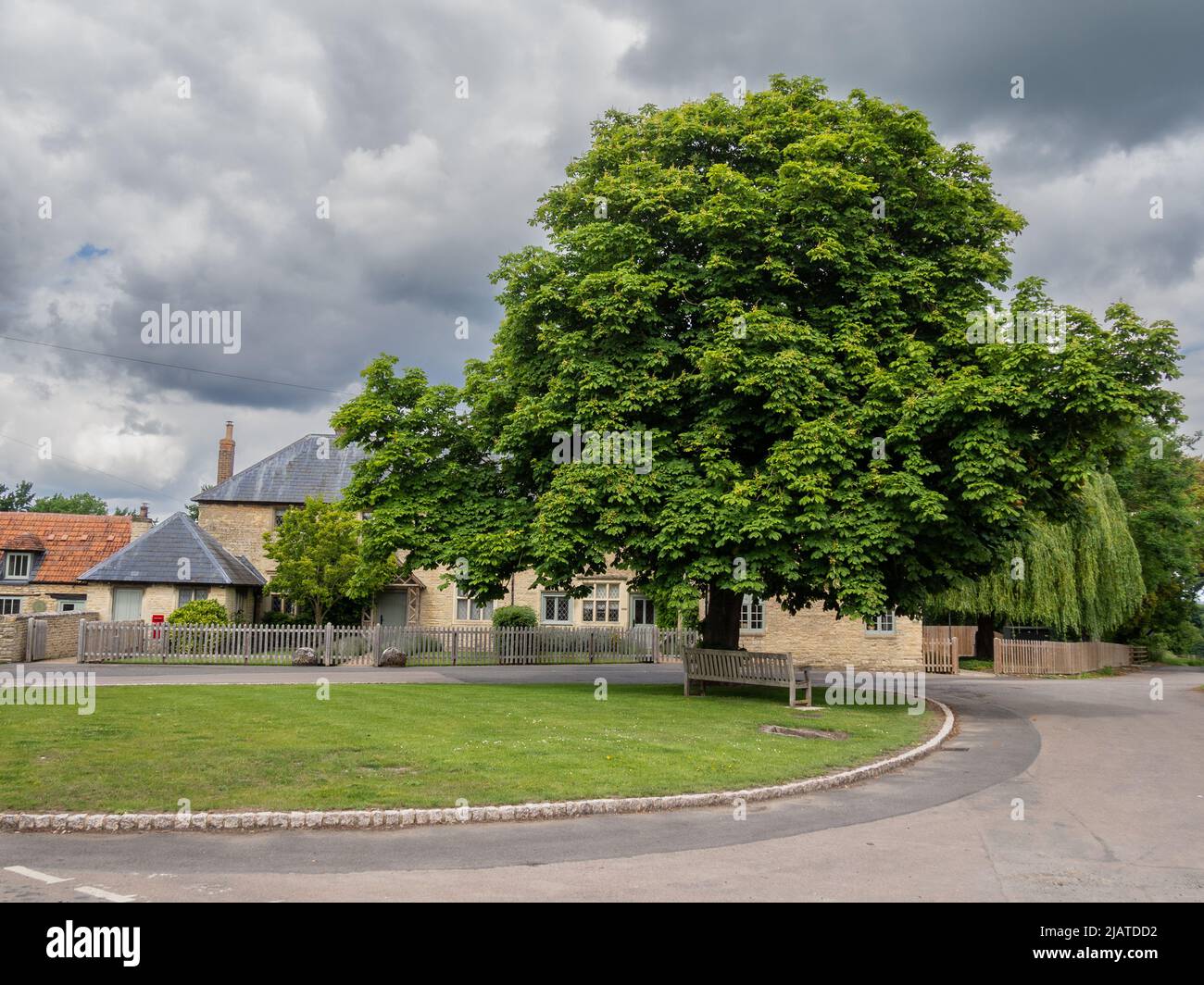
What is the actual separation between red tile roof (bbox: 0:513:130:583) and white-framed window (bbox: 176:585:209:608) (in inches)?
389

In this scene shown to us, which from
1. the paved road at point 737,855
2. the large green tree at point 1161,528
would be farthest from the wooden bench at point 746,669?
the large green tree at point 1161,528

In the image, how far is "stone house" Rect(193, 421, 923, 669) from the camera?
36062 mm

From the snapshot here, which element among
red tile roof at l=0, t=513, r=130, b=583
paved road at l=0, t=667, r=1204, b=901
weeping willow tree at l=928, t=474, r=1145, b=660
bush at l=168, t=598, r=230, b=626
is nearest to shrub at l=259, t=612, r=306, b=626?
bush at l=168, t=598, r=230, b=626

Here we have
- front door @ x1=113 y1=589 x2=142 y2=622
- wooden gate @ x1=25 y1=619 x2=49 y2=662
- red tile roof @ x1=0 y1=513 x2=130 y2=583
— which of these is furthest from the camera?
red tile roof @ x1=0 y1=513 x2=130 y2=583

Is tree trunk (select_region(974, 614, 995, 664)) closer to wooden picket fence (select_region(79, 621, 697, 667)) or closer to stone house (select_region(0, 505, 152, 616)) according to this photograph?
wooden picket fence (select_region(79, 621, 697, 667))

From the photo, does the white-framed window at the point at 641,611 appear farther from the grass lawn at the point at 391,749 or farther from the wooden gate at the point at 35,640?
the wooden gate at the point at 35,640

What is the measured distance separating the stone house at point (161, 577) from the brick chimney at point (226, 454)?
11.7m

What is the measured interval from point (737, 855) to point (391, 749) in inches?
235

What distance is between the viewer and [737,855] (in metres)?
8.21

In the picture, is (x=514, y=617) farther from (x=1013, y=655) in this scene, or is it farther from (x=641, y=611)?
(x=1013, y=655)
